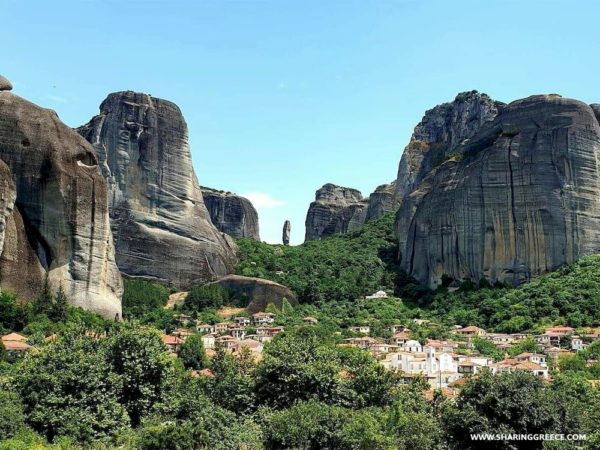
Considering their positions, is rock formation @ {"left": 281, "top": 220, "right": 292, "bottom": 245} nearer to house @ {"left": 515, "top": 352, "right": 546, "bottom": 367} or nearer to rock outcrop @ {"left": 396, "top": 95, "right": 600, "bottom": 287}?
rock outcrop @ {"left": 396, "top": 95, "right": 600, "bottom": 287}

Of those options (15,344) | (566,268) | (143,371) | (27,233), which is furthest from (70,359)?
(566,268)

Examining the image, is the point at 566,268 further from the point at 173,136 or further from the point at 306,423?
the point at 306,423

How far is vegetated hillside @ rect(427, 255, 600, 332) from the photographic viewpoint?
212 ft

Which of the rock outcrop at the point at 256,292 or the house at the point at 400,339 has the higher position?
the rock outcrop at the point at 256,292

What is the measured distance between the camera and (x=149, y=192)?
7581cm

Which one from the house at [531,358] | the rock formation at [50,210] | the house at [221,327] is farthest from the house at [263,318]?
the house at [531,358]

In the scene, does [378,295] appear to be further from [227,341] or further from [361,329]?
[227,341]

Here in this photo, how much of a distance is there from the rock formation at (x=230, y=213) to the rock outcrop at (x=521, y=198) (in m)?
42.0

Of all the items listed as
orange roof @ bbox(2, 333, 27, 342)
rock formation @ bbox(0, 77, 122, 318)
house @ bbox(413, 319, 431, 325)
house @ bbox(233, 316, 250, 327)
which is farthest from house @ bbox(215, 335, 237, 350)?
house @ bbox(413, 319, 431, 325)

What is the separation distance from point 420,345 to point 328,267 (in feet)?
116

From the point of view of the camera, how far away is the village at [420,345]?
45594mm

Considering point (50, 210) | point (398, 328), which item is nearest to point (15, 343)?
point (50, 210)

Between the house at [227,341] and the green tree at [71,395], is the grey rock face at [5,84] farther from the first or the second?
the green tree at [71,395]

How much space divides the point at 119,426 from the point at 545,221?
5492 cm
